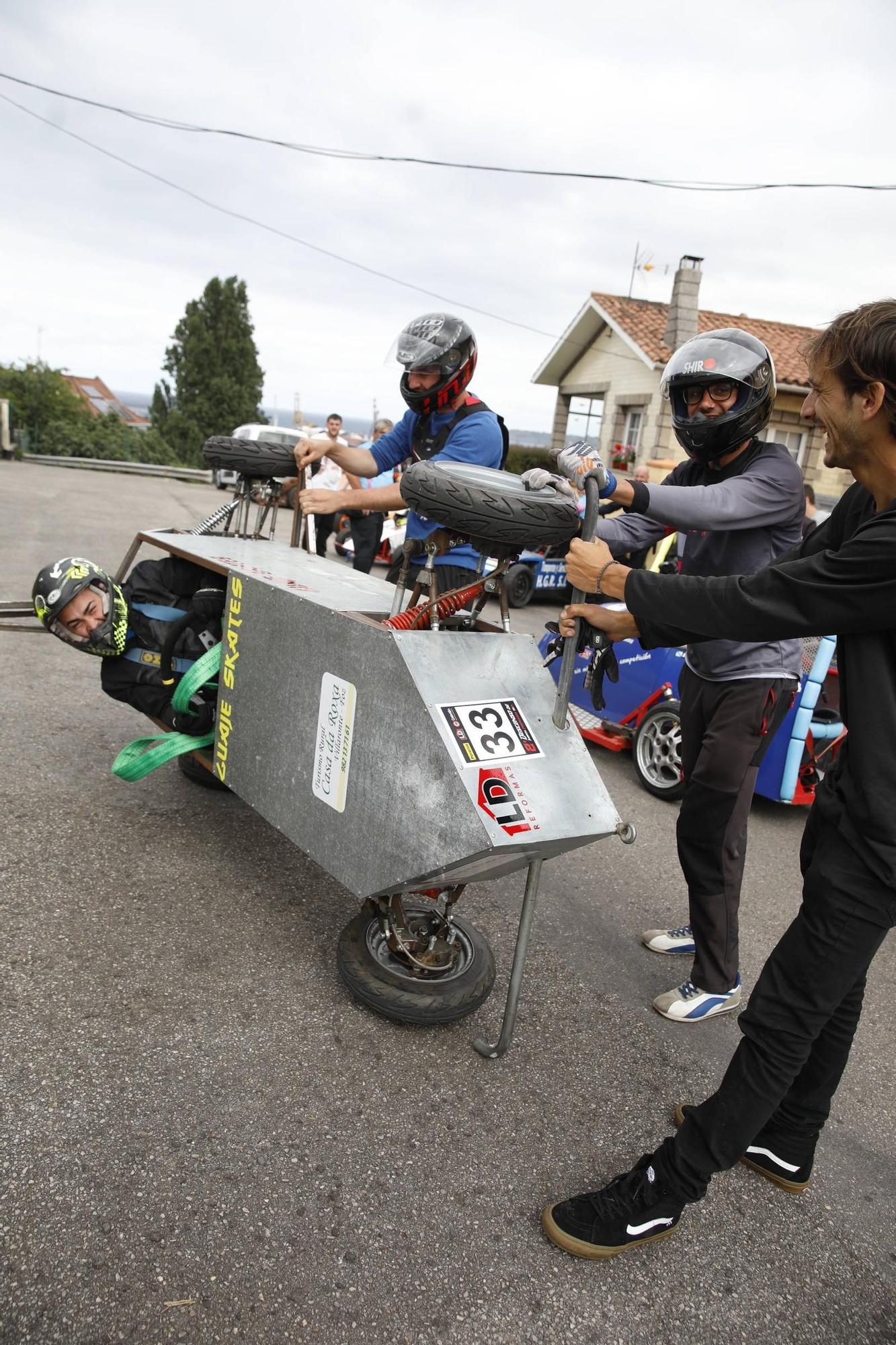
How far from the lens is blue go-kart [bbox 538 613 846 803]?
4508mm

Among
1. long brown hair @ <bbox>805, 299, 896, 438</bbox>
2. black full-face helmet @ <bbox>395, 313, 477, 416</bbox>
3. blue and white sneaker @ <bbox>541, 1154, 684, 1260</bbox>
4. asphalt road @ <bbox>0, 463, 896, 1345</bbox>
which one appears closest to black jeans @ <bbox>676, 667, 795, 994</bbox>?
asphalt road @ <bbox>0, 463, 896, 1345</bbox>

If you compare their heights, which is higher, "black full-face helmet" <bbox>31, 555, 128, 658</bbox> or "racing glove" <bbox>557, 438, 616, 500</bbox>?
"racing glove" <bbox>557, 438, 616, 500</bbox>

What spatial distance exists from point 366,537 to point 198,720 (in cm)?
645

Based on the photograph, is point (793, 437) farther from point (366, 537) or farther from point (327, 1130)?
point (327, 1130)

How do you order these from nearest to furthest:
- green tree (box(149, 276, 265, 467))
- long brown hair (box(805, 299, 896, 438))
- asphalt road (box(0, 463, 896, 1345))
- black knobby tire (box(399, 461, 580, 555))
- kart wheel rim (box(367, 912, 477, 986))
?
long brown hair (box(805, 299, 896, 438)) < asphalt road (box(0, 463, 896, 1345)) < black knobby tire (box(399, 461, 580, 555)) < kart wheel rim (box(367, 912, 477, 986)) < green tree (box(149, 276, 265, 467))

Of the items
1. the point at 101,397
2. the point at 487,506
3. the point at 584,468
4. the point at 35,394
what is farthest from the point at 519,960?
the point at 101,397

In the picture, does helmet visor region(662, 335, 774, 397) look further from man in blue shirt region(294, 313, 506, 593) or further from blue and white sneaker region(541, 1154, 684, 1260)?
blue and white sneaker region(541, 1154, 684, 1260)

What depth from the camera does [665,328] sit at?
68.8 ft

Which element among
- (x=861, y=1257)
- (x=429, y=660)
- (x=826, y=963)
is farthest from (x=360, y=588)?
(x=861, y=1257)

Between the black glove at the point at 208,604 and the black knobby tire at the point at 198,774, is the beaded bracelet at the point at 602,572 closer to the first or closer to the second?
the black glove at the point at 208,604

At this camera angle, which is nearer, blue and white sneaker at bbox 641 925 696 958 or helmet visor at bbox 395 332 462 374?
helmet visor at bbox 395 332 462 374

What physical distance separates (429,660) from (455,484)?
44 cm

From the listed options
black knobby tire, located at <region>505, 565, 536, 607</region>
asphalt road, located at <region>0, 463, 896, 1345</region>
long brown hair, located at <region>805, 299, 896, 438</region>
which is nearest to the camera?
long brown hair, located at <region>805, 299, 896, 438</region>

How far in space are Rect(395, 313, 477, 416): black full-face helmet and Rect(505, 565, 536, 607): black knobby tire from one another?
7.22m
